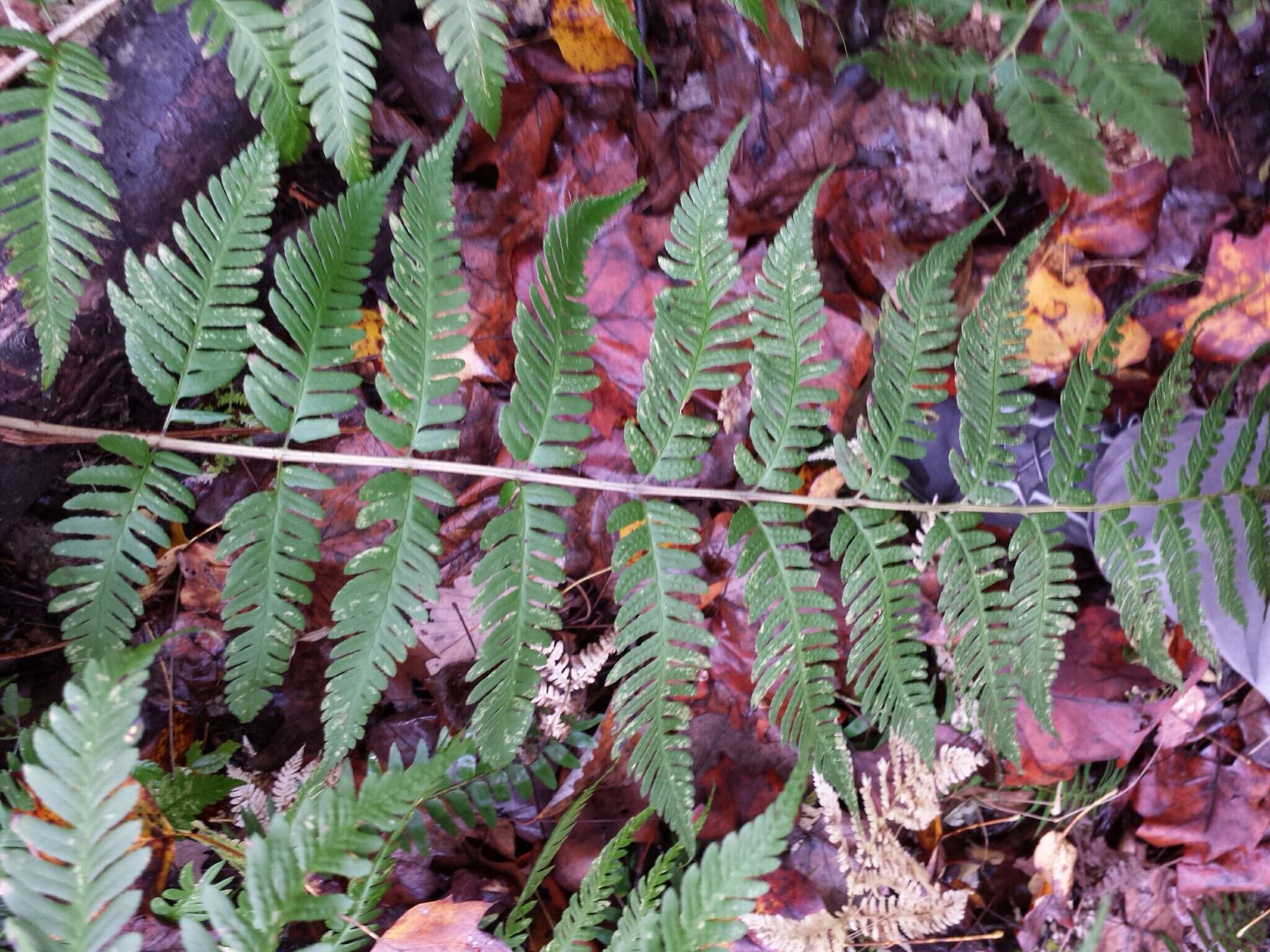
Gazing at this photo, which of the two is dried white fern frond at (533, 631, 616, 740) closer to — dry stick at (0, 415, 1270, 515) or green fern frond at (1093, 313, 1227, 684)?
dry stick at (0, 415, 1270, 515)

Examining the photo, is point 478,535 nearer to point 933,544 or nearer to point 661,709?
point 661,709

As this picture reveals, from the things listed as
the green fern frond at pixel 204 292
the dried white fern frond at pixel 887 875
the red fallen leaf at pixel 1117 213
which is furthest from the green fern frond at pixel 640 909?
Answer: the red fallen leaf at pixel 1117 213

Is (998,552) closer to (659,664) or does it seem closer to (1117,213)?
(659,664)

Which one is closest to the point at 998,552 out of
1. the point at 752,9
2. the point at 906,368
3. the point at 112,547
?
the point at 906,368

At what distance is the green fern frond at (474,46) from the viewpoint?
1521mm

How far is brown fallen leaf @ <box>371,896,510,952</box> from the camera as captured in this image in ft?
5.65

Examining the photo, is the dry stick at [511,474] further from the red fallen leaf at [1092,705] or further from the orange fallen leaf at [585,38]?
the orange fallen leaf at [585,38]

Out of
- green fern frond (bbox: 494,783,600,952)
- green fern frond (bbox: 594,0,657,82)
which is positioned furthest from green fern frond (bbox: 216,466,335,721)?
green fern frond (bbox: 594,0,657,82)

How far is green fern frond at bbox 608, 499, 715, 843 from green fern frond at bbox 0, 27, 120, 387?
1170 mm

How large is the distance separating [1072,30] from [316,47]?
2.05 meters

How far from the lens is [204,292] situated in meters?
1.54

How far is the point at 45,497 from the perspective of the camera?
6.04 ft

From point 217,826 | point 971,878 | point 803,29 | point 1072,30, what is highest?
point 803,29

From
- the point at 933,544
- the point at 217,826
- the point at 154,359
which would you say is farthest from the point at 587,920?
the point at 154,359
